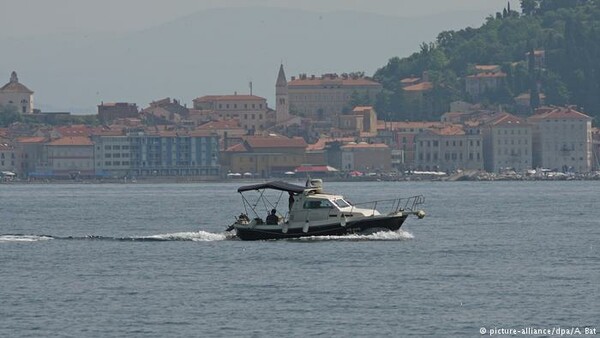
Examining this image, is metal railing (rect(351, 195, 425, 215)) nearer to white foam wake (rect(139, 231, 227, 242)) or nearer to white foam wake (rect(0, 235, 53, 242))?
white foam wake (rect(139, 231, 227, 242))

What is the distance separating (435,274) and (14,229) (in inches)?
1224

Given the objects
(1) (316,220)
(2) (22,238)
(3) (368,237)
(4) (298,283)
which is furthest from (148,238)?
(4) (298,283)

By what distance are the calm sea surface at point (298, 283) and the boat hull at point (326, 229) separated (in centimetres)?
27

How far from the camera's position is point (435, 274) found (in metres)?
54.1

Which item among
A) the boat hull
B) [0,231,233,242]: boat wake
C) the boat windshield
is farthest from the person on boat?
[0,231,233,242]: boat wake

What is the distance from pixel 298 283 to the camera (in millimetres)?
51781

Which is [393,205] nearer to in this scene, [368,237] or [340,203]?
[368,237]

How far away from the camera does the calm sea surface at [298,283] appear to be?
145 feet

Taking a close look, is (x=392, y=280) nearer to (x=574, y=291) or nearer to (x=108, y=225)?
(x=574, y=291)

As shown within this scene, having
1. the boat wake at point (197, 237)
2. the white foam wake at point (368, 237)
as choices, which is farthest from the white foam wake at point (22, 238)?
the white foam wake at point (368, 237)

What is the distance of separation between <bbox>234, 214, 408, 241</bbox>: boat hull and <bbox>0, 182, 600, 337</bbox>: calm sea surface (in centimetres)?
27

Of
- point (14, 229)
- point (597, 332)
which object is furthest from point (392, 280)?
point (14, 229)

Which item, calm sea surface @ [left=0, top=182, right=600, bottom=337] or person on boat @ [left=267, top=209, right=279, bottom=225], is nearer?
calm sea surface @ [left=0, top=182, right=600, bottom=337]

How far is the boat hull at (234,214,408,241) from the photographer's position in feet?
211
